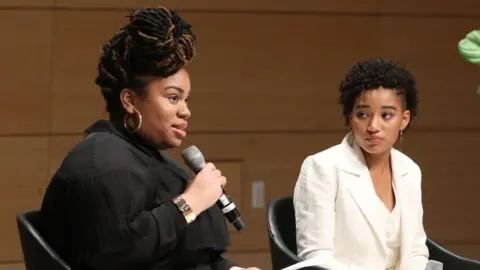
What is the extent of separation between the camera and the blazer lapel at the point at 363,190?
263 cm

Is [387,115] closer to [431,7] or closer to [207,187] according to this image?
[207,187]

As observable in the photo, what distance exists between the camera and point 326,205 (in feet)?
8.56

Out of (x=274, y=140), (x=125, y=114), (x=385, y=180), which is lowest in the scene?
(x=274, y=140)

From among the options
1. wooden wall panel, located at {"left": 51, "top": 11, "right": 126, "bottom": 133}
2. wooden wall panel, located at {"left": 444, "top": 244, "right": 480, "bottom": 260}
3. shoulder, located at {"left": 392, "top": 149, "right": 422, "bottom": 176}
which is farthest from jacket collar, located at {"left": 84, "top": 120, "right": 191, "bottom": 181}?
wooden wall panel, located at {"left": 444, "top": 244, "right": 480, "bottom": 260}

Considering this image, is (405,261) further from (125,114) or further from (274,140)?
(274,140)

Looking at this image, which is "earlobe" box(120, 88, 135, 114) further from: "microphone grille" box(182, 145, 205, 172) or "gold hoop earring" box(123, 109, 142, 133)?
"microphone grille" box(182, 145, 205, 172)

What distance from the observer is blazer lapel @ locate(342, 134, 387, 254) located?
2.63 m

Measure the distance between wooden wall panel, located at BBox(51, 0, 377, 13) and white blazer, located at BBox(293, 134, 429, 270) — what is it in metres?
2.02

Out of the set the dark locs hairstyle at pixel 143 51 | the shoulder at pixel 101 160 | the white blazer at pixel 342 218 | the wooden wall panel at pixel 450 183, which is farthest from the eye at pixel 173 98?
the wooden wall panel at pixel 450 183

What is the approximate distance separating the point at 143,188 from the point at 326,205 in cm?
82

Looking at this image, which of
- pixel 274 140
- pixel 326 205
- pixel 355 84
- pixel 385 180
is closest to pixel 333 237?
pixel 326 205

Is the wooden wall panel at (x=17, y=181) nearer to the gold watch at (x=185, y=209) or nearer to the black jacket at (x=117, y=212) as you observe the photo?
the black jacket at (x=117, y=212)

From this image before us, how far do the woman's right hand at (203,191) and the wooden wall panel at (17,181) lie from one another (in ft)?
8.08

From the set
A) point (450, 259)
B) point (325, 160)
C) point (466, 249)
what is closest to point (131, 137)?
point (325, 160)
